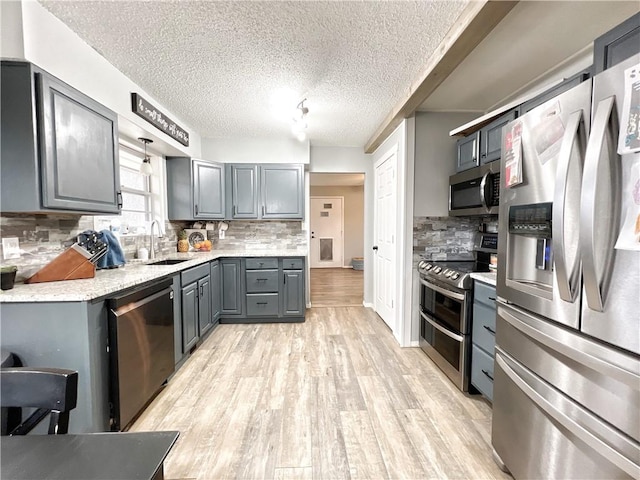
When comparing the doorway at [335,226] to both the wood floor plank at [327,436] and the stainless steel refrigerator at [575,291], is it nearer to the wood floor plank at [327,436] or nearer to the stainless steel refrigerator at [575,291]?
the wood floor plank at [327,436]

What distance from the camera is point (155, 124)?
2.60 metres

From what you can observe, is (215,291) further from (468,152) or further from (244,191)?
(468,152)

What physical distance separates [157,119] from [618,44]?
3.16 meters

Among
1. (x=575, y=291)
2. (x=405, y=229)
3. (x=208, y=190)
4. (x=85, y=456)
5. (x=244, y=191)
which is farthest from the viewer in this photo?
(x=244, y=191)

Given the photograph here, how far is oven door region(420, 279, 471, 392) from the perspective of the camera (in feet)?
6.66

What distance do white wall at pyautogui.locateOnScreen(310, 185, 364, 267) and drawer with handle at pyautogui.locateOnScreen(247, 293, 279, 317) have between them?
4.56 meters

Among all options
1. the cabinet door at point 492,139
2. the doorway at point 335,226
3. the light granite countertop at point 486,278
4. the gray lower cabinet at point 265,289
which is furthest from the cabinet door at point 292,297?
the doorway at point 335,226

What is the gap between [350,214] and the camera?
786 centimetres

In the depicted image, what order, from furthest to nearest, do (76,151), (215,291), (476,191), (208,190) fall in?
(208,190), (215,291), (476,191), (76,151)

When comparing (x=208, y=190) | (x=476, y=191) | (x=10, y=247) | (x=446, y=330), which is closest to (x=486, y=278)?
(x=446, y=330)

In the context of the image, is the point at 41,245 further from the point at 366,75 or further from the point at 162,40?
the point at 366,75

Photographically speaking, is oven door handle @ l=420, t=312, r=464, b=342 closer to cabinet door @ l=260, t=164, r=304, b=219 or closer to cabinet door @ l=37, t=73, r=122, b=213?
cabinet door @ l=260, t=164, r=304, b=219

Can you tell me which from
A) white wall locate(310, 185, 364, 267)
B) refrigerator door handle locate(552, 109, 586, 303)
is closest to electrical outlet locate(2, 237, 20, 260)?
refrigerator door handle locate(552, 109, 586, 303)

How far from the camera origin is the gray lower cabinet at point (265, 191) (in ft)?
12.2
